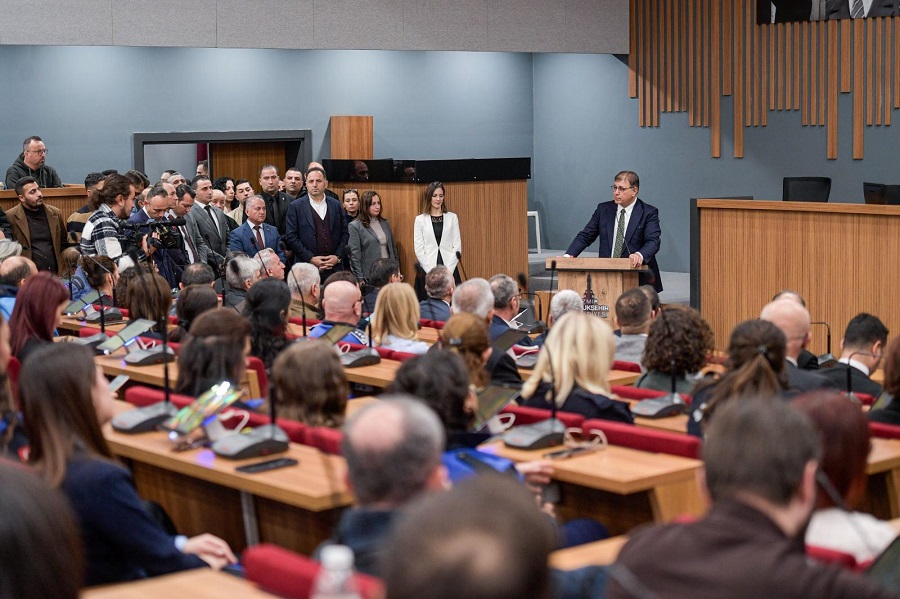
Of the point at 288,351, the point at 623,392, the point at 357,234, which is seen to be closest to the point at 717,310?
the point at 357,234

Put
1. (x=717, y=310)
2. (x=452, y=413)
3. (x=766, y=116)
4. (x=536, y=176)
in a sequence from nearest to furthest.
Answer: (x=452, y=413) → (x=717, y=310) → (x=766, y=116) → (x=536, y=176)

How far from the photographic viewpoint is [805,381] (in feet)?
14.3

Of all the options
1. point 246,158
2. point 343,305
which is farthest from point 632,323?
point 246,158

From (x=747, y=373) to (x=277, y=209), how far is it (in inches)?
284

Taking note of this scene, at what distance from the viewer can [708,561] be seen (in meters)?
1.94

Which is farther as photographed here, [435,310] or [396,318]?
[435,310]

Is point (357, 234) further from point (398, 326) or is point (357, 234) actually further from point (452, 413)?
point (452, 413)

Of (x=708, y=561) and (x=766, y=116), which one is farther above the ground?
(x=766, y=116)

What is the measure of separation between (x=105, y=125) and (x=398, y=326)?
6.57 metres

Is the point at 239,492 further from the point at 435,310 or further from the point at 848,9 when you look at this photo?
the point at 848,9

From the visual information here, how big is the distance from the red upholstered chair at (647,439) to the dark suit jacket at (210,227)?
20.2 ft

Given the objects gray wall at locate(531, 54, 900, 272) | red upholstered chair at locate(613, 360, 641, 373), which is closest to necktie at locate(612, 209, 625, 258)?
red upholstered chair at locate(613, 360, 641, 373)

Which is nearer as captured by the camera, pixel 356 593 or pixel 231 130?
Answer: pixel 356 593

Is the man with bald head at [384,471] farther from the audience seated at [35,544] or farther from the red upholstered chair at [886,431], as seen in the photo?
the red upholstered chair at [886,431]
